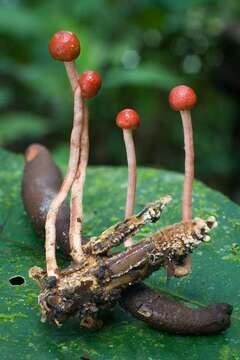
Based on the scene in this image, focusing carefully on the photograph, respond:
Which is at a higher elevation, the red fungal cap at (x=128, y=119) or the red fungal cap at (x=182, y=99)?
the red fungal cap at (x=182, y=99)

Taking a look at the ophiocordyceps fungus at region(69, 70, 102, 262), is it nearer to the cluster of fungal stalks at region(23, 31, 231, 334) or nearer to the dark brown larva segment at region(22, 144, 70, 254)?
the cluster of fungal stalks at region(23, 31, 231, 334)

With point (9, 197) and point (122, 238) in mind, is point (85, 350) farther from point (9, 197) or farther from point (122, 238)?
point (9, 197)

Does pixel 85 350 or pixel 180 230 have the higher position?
pixel 180 230

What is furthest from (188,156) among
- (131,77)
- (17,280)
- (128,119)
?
(131,77)

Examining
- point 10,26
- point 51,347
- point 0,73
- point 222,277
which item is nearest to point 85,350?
point 51,347

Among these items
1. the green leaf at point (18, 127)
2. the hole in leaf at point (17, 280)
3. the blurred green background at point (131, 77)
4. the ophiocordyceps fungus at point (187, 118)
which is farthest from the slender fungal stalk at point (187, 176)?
the green leaf at point (18, 127)

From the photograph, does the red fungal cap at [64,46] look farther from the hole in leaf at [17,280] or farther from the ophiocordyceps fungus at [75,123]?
the hole in leaf at [17,280]
